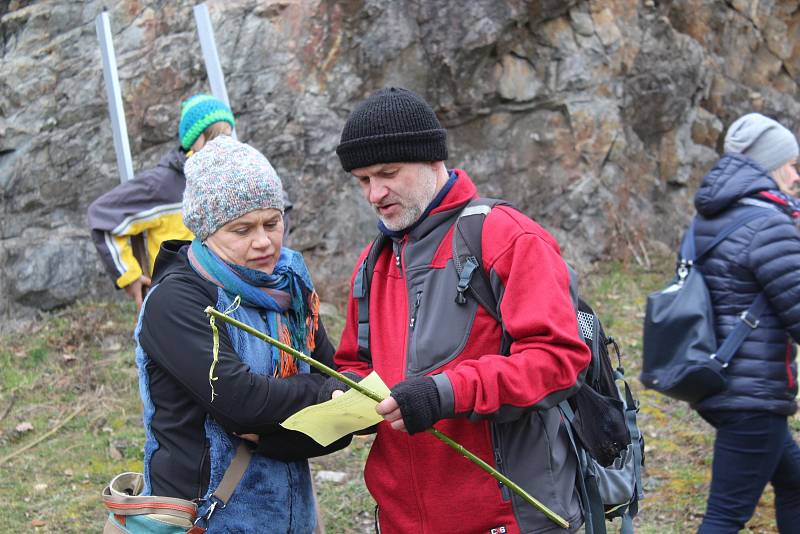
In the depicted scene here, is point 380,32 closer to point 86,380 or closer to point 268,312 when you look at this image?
point 86,380

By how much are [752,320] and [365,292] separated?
1860mm

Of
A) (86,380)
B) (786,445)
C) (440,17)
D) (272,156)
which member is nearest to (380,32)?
(440,17)

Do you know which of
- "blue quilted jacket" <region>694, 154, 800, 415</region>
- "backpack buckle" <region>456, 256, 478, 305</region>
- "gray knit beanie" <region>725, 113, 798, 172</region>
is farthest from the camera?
"gray knit beanie" <region>725, 113, 798, 172</region>

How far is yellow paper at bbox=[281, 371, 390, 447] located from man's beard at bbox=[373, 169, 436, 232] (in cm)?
47

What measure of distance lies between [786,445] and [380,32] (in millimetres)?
5957

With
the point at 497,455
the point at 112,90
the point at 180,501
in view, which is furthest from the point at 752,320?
the point at 112,90

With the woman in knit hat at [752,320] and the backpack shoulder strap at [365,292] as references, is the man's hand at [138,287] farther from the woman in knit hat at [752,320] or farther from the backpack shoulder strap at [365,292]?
the woman in knit hat at [752,320]

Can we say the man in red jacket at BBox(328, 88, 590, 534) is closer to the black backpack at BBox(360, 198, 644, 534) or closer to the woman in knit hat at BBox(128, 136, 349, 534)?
the black backpack at BBox(360, 198, 644, 534)

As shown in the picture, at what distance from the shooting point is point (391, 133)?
98.1 inches

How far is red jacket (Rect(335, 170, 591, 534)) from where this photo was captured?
230cm

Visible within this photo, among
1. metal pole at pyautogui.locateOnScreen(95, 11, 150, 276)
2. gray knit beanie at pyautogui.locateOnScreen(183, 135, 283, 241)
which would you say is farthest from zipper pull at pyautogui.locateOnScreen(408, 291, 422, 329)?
metal pole at pyautogui.locateOnScreen(95, 11, 150, 276)

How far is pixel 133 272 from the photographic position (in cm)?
505

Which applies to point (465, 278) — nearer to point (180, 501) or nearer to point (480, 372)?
point (480, 372)

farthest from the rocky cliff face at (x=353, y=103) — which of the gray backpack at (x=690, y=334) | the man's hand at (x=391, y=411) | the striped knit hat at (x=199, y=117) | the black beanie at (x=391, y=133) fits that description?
the man's hand at (x=391, y=411)
